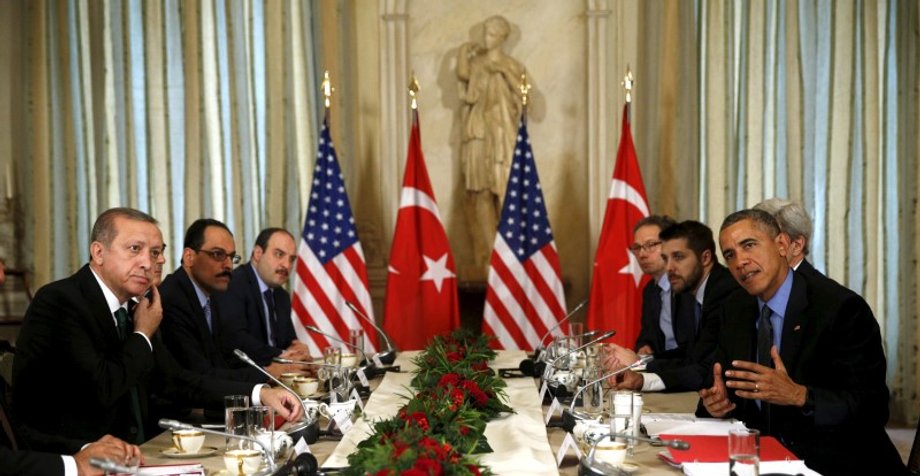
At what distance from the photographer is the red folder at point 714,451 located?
9.42ft

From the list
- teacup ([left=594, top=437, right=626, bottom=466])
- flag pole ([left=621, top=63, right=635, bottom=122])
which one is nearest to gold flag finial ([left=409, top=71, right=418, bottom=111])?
flag pole ([left=621, top=63, right=635, bottom=122])

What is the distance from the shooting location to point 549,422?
11.8ft

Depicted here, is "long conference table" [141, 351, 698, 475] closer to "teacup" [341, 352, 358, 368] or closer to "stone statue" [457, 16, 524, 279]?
"teacup" [341, 352, 358, 368]

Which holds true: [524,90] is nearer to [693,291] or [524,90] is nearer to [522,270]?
[522,270]

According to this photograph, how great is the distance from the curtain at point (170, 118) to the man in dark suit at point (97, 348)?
4.22 m

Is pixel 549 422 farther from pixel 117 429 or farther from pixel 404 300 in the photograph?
pixel 404 300

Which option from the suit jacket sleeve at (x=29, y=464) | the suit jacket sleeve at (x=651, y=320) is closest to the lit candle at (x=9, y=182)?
the suit jacket sleeve at (x=651, y=320)

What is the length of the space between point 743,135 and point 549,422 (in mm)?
4767

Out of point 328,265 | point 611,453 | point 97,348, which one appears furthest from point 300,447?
point 328,265

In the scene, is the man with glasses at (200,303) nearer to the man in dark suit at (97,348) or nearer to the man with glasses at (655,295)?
the man in dark suit at (97,348)

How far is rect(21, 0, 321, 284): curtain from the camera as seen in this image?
7867mm

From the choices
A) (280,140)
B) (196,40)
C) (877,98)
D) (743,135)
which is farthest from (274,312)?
(877,98)

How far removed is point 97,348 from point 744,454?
2.07 metres

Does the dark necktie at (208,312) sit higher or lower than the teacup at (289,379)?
higher
